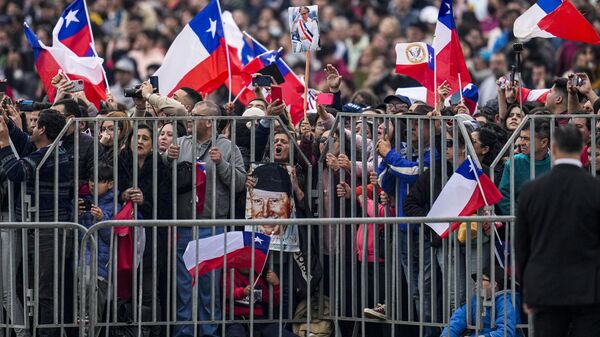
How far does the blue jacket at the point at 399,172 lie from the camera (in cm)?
1430

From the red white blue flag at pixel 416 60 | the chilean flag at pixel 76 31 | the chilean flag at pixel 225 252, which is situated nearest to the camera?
the chilean flag at pixel 225 252

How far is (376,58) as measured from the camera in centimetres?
2653

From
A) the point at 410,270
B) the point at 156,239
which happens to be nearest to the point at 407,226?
the point at 410,270

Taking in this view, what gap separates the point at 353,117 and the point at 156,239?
6.05 ft

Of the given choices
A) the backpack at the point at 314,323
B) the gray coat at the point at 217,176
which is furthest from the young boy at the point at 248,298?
the gray coat at the point at 217,176

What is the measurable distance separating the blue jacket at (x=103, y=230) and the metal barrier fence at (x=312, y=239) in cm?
2

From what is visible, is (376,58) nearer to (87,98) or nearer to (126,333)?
(87,98)

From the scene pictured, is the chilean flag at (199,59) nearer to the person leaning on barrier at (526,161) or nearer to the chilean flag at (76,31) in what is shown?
the chilean flag at (76,31)

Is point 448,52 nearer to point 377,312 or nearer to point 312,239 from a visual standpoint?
point 312,239

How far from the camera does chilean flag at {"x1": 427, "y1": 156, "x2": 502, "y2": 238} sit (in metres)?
13.7

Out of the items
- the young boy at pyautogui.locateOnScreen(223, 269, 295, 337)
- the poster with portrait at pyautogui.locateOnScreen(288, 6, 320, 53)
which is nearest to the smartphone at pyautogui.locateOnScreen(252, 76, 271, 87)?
the poster with portrait at pyautogui.locateOnScreen(288, 6, 320, 53)

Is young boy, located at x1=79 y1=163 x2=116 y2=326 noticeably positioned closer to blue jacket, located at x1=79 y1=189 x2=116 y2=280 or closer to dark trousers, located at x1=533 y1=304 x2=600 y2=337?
blue jacket, located at x1=79 y1=189 x2=116 y2=280

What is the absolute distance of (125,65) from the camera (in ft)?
79.5

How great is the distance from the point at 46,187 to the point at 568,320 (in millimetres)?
4639
